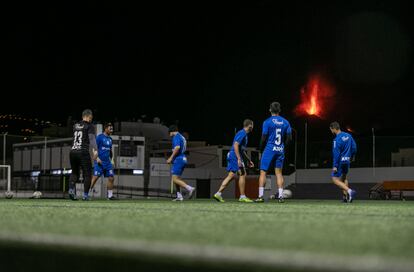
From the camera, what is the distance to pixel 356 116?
91375mm

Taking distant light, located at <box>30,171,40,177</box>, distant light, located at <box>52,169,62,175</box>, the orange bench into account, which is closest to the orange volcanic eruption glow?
the orange bench

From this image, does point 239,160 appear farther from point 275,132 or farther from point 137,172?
point 137,172

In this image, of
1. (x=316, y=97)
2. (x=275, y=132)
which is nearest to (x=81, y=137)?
(x=275, y=132)

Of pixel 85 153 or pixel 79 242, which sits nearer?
pixel 79 242

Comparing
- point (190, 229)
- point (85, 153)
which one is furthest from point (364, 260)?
point (85, 153)

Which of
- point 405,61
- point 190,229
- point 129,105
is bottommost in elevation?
point 190,229

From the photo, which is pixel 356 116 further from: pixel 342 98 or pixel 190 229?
pixel 190 229

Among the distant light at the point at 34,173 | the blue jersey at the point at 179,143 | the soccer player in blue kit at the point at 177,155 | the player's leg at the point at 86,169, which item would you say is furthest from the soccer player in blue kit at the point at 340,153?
the distant light at the point at 34,173

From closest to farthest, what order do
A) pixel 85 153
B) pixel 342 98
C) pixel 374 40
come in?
pixel 85 153 → pixel 374 40 → pixel 342 98

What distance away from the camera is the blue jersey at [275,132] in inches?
503

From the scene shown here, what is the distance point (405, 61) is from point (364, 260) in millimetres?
80855

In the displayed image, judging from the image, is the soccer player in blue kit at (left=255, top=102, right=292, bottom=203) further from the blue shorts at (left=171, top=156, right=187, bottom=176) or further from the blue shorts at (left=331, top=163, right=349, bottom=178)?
→ the blue shorts at (left=171, top=156, right=187, bottom=176)

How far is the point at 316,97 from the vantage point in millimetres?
94812

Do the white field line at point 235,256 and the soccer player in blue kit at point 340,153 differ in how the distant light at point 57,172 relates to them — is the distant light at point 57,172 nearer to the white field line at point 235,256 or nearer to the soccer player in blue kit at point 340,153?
the soccer player in blue kit at point 340,153
